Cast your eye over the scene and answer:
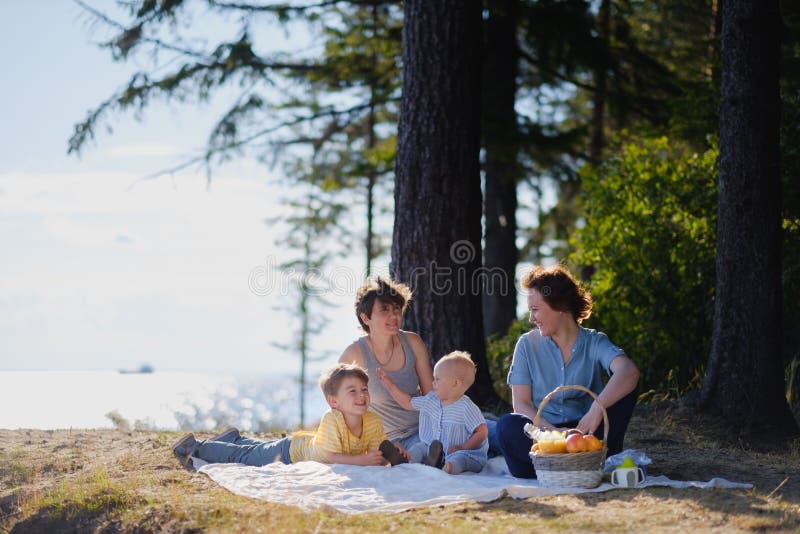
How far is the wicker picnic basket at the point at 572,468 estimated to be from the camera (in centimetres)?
477

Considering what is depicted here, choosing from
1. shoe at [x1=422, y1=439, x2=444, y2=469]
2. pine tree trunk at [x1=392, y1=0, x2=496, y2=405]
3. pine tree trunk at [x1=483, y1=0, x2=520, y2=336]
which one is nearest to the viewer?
shoe at [x1=422, y1=439, x2=444, y2=469]

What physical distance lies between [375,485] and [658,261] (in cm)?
638

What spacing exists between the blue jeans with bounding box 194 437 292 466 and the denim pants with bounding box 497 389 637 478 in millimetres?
1616

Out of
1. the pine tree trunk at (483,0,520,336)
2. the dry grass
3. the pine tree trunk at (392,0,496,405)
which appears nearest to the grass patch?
the dry grass

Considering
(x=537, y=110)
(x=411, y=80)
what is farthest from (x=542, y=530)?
(x=537, y=110)

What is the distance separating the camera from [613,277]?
10.5 metres

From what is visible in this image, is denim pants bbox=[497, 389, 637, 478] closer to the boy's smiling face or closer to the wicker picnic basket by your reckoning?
the wicker picnic basket

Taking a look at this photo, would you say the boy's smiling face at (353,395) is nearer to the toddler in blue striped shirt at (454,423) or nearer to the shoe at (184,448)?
the toddler in blue striped shirt at (454,423)

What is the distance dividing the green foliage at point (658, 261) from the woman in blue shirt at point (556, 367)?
15.1 ft

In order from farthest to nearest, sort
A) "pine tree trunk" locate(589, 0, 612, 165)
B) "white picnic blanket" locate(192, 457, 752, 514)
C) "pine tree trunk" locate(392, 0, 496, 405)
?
"pine tree trunk" locate(589, 0, 612, 165) → "pine tree trunk" locate(392, 0, 496, 405) → "white picnic blanket" locate(192, 457, 752, 514)

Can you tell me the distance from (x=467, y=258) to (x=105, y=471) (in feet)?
11.8

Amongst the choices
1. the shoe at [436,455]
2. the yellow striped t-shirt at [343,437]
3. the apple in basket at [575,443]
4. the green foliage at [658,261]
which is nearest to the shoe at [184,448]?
the yellow striped t-shirt at [343,437]

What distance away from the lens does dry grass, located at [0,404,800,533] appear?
13.6 feet

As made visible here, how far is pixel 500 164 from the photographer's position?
44.3 feet
